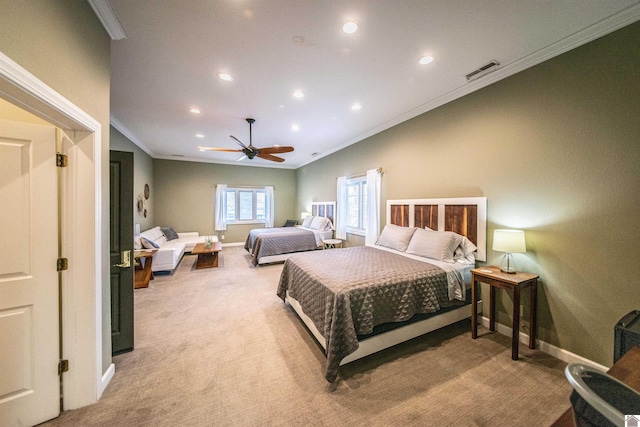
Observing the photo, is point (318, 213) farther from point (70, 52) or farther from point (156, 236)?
point (70, 52)

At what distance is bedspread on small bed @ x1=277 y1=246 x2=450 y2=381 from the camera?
1.79 metres

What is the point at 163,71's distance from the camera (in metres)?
2.47

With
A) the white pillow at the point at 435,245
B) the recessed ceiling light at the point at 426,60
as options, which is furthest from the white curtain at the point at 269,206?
the recessed ceiling light at the point at 426,60

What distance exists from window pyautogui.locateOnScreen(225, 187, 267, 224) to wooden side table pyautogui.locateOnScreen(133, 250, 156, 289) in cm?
365

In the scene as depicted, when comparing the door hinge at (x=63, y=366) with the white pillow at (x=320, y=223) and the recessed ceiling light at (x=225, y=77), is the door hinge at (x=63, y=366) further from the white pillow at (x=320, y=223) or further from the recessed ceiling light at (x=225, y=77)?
the white pillow at (x=320, y=223)

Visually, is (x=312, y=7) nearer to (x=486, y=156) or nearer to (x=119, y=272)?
(x=486, y=156)

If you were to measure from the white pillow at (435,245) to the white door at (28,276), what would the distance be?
344 centimetres

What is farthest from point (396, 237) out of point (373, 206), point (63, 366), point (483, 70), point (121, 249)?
point (63, 366)

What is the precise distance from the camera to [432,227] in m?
3.26

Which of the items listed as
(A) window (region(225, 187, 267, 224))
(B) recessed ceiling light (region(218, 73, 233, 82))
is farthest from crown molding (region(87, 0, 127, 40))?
(A) window (region(225, 187, 267, 224))

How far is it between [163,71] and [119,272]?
218 centimetres

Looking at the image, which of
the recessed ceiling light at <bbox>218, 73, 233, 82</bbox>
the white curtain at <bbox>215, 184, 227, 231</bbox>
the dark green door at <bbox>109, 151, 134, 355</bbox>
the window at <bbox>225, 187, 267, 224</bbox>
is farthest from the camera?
the window at <bbox>225, 187, 267, 224</bbox>

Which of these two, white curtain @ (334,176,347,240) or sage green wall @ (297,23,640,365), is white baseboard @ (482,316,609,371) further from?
white curtain @ (334,176,347,240)

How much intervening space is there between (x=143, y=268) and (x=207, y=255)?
1469 millimetres
